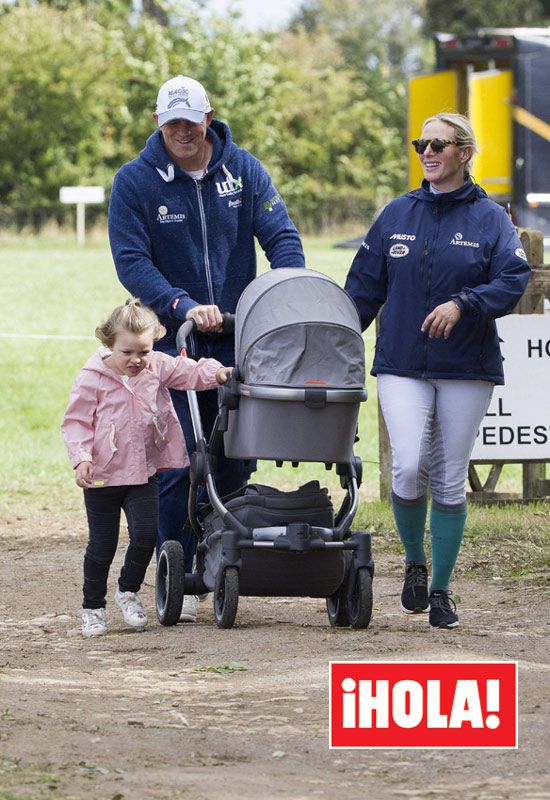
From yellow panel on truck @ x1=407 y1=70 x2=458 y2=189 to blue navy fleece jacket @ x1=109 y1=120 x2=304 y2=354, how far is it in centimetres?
1449

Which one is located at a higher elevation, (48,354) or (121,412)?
(121,412)

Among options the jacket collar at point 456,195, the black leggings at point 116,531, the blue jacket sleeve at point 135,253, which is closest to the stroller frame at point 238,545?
the black leggings at point 116,531

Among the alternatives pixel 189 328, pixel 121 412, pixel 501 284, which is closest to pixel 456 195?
pixel 501 284

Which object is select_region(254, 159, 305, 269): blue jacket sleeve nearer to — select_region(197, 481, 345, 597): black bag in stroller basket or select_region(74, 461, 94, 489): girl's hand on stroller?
select_region(197, 481, 345, 597): black bag in stroller basket

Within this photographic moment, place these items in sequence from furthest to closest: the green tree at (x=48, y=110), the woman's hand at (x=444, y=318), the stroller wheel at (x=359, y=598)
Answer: the green tree at (x=48, y=110) < the stroller wheel at (x=359, y=598) < the woman's hand at (x=444, y=318)

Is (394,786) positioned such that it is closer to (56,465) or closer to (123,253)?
(123,253)

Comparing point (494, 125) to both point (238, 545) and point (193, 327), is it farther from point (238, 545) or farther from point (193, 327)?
point (238, 545)

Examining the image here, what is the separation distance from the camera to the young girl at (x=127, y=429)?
6352 mm

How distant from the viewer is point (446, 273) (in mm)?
6375

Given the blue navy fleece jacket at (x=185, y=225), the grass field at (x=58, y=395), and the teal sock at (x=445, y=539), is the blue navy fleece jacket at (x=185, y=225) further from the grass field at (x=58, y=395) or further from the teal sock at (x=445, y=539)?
the grass field at (x=58, y=395)

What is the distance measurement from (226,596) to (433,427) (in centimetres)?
108

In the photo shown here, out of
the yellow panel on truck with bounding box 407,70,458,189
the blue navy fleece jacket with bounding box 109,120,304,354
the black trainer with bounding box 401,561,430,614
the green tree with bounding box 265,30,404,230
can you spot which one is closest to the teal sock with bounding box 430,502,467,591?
the black trainer with bounding box 401,561,430,614

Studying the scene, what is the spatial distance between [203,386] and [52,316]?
1228 centimetres

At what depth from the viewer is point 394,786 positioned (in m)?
4.30
